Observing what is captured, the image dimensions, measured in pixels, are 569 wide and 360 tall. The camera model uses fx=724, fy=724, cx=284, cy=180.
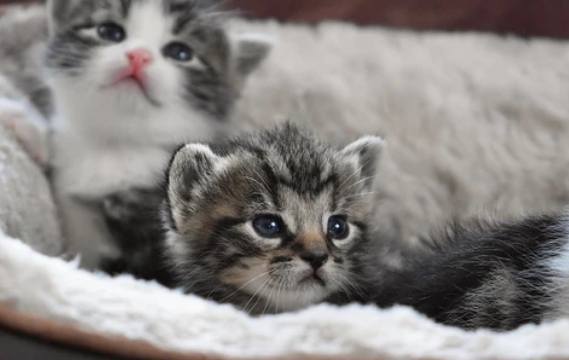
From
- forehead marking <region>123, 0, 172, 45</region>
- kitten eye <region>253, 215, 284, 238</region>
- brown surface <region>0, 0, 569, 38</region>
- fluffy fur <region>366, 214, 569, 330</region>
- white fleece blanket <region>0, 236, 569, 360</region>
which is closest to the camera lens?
white fleece blanket <region>0, 236, 569, 360</region>

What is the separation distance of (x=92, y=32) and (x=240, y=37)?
370mm

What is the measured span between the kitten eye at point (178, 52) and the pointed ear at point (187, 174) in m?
0.47

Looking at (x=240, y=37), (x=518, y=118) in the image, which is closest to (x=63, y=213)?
(x=240, y=37)

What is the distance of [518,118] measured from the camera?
1.85 meters

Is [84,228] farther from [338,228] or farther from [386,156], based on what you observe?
[386,156]

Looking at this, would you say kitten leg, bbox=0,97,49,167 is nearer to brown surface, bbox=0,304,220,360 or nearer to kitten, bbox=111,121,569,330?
kitten, bbox=111,121,569,330

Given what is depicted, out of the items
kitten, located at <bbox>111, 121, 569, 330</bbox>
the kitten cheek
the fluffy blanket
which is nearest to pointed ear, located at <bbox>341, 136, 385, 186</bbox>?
kitten, located at <bbox>111, 121, 569, 330</bbox>

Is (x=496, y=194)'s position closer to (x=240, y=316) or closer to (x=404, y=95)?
(x=404, y=95)

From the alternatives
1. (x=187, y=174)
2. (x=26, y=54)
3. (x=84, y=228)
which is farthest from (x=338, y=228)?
(x=26, y=54)

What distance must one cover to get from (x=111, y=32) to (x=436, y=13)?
3.49 feet

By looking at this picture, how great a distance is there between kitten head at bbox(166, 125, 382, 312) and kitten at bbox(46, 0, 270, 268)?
1.09 ft

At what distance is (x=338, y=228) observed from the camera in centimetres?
120

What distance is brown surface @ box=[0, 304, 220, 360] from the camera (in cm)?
81

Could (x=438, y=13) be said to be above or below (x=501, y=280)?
above
